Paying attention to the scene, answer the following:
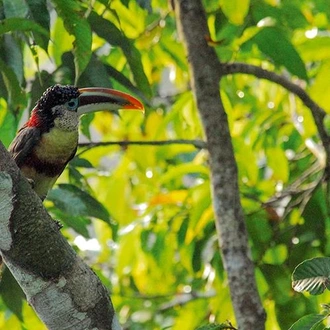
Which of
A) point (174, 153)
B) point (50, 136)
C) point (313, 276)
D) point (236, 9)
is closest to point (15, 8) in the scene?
point (50, 136)

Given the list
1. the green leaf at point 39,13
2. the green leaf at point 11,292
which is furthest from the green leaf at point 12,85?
the green leaf at point 11,292

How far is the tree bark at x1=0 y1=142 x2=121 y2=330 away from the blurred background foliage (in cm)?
57

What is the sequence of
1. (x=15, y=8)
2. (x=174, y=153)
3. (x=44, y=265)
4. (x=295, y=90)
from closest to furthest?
1. (x=44, y=265)
2. (x=15, y=8)
3. (x=295, y=90)
4. (x=174, y=153)

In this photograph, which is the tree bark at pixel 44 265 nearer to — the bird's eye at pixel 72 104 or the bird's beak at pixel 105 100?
the bird's beak at pixel 105 100

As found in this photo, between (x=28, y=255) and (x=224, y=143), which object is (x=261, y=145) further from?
(x=28, y=255)

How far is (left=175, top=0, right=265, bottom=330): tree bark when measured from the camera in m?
2.61

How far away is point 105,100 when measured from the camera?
2.57 m

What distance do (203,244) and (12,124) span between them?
0.87 metres

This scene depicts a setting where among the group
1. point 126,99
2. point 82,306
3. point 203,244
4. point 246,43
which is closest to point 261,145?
point 203,244

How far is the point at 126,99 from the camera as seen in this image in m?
2.58

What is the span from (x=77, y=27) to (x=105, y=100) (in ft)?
1.21

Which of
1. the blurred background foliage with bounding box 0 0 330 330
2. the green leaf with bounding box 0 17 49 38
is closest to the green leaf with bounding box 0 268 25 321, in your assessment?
the blurred background foliage with bounding box 0 0 330 330

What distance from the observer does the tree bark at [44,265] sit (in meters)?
1.67

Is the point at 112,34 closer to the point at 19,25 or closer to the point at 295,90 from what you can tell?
the point at 19,25
